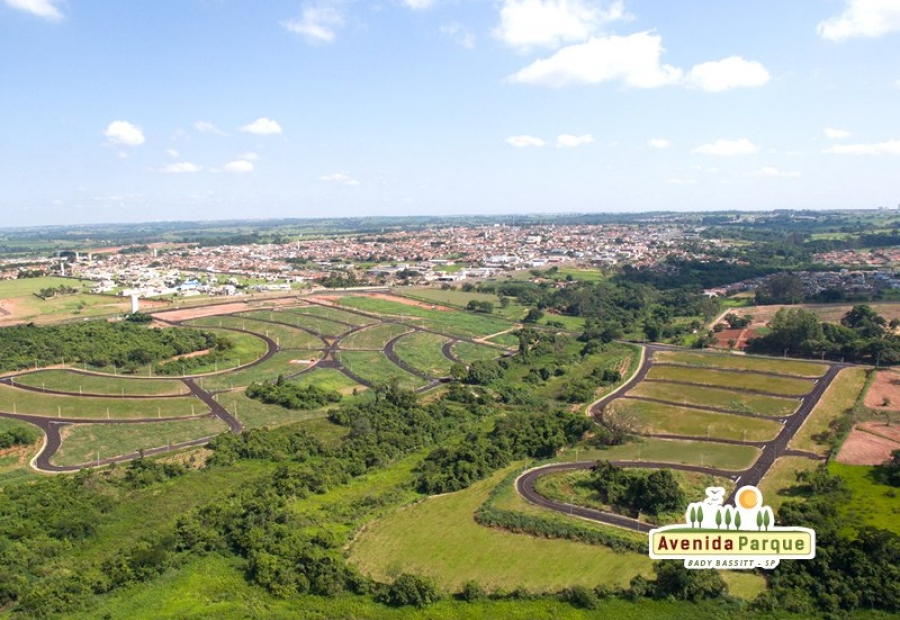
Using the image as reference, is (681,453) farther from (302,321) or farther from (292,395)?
(302,321)

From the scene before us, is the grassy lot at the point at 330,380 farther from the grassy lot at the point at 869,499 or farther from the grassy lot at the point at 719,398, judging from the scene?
the grassy lot at the point at 869,499

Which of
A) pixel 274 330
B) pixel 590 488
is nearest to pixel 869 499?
pixel 590 488

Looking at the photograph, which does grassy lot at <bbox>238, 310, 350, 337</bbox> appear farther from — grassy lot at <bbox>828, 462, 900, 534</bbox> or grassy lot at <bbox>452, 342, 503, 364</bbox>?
grassy lot at <bbox>828, 462, 900, 534</bbox>

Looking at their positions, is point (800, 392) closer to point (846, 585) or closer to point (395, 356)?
point (846, 585)

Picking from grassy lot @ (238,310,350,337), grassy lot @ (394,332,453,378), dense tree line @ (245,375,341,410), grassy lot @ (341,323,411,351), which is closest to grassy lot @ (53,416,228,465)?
dense tree line @ (245,375,341,410)

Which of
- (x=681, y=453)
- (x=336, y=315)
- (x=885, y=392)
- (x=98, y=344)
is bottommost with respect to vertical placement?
(x=681, y=453)

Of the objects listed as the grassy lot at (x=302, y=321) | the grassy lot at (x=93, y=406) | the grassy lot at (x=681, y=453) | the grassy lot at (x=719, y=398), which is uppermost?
the grassy lot at (x=302, y=321)

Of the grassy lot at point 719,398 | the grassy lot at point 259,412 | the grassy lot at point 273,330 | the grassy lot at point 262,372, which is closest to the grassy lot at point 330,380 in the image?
the grassy lot at point 262,372
